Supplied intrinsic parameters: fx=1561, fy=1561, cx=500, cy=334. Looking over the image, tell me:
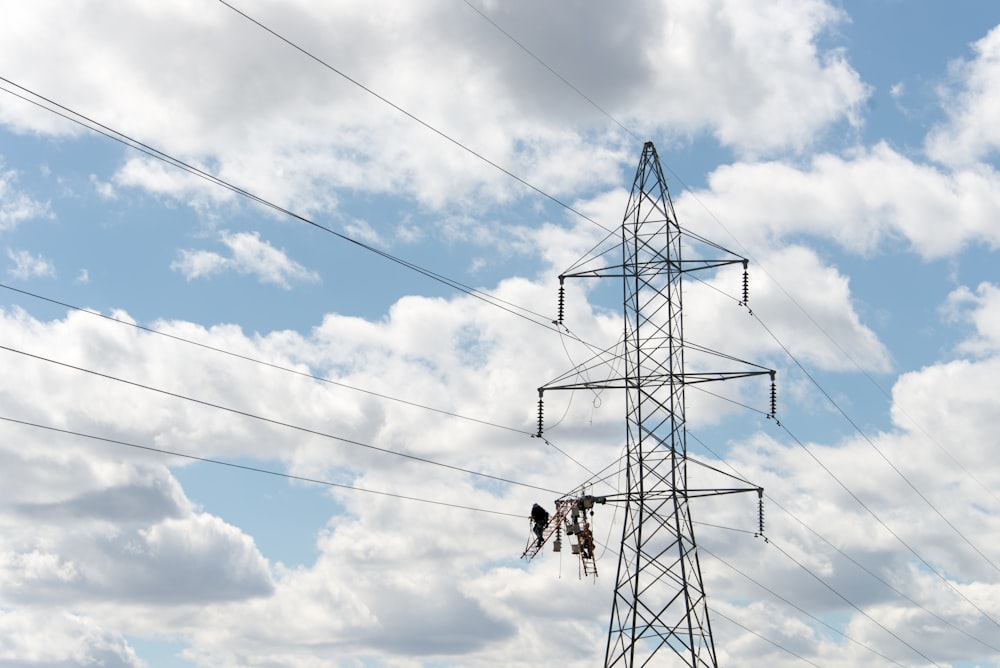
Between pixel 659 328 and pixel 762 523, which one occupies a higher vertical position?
pixel 659 328

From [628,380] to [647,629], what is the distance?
409 inches

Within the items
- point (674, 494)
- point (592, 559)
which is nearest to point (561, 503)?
point (592, 559)

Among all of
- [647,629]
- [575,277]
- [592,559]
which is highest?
[575,277]

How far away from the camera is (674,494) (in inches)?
2527

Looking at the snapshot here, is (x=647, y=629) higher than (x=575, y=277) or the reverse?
the reverse

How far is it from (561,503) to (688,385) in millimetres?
8625

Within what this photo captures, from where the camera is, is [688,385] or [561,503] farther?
[561,503]

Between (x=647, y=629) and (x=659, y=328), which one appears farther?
(x=659, y=328)

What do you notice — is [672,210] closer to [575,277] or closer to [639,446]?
[575,277]

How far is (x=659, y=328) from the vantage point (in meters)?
67.2

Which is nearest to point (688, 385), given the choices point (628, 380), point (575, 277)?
point (628, 380)

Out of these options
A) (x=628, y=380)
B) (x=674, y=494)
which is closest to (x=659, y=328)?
(x=628, y=380)

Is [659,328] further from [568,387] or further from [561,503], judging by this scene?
[561,503]

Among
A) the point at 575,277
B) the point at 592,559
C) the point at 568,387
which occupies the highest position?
the point at 575,277
